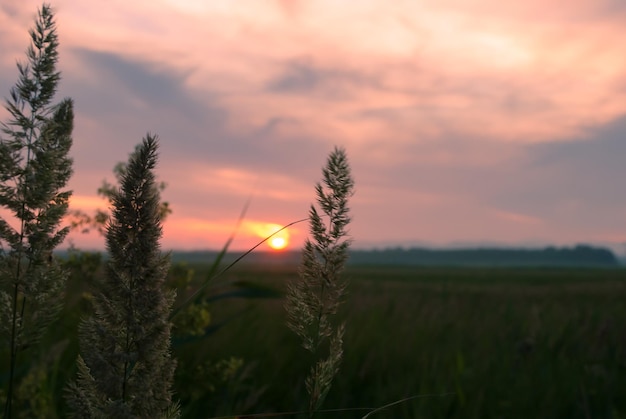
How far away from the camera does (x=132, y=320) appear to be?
2.86 feet

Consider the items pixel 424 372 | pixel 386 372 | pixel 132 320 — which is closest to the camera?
pixel 132 320

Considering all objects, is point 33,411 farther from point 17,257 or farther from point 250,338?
point 250,338

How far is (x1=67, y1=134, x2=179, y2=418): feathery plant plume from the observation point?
87 centimetres

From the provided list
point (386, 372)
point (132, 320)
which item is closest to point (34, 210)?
point (132, 320)

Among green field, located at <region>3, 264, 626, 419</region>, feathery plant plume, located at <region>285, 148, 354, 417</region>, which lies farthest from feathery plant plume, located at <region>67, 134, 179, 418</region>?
green field, located at <region>3, 264, 626, 419</region>

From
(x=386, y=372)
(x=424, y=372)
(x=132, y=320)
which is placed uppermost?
(x=132, y=320)

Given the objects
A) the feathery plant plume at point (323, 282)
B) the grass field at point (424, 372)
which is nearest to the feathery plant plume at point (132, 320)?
the feathery plant plume at point (323, 282)

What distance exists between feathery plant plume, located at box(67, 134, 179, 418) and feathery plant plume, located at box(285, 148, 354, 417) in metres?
0.30

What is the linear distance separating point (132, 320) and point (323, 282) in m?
0.39

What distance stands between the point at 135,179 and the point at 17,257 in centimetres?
51

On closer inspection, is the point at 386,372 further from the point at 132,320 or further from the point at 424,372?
the point at 132,320

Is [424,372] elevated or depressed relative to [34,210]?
depressed

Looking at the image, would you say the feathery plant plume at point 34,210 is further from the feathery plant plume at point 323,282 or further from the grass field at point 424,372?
the grass field at point 424,372

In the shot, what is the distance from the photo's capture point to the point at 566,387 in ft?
17.1
